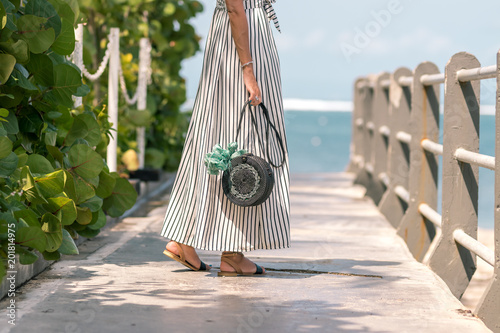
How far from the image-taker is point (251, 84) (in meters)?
3.67

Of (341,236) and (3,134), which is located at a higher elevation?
(3,134)

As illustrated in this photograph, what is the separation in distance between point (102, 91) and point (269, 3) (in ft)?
12.5

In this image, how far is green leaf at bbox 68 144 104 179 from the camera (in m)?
3.67

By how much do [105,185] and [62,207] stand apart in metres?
0.76

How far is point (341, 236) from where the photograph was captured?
521cm

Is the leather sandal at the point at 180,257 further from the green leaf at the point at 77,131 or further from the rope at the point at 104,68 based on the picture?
the rope at the point at 104,68

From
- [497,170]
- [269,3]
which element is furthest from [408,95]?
[497,170]

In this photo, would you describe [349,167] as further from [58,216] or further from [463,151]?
[58,216]

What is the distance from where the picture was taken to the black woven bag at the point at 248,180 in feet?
11.7

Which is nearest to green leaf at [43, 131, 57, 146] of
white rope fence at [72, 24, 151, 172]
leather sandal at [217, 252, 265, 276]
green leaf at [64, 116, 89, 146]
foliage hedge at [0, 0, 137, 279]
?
foliage hedge at [0, 0, 137, 279]

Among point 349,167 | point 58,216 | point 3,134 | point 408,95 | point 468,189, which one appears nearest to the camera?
point 3,134

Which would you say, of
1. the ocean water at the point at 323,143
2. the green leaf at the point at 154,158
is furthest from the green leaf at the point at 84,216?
the green leaf at the point at 154,158

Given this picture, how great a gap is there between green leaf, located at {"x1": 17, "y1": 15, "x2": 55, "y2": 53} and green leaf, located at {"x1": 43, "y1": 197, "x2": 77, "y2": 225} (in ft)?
2.04

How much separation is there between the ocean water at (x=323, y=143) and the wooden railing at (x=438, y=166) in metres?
0.14
